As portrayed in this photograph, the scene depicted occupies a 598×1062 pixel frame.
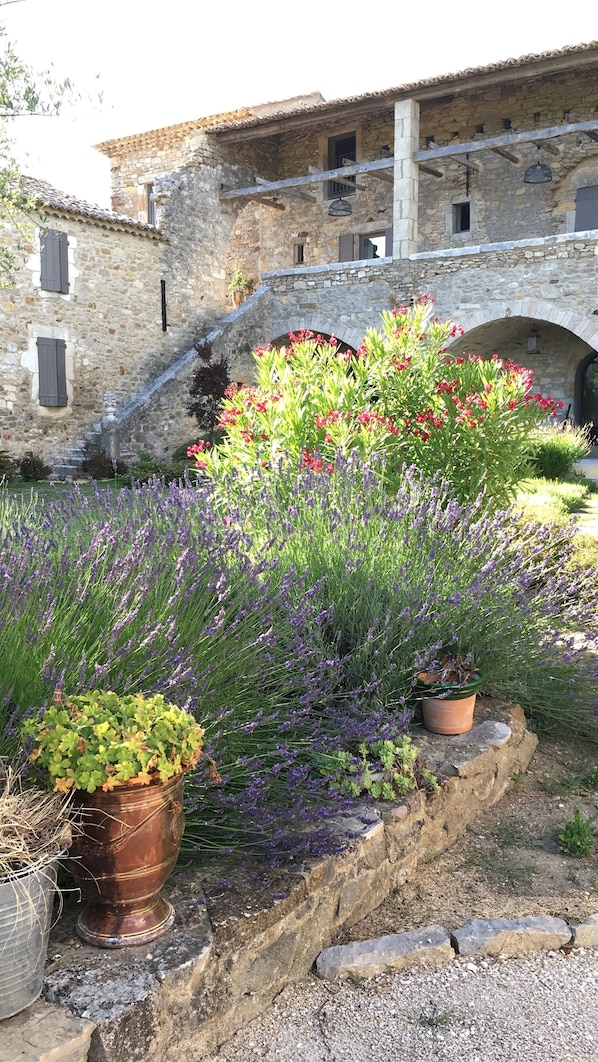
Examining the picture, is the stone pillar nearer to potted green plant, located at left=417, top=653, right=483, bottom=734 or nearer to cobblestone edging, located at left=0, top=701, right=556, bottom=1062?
potted green plant, located at left=417, top=653, right=483, bottom=734

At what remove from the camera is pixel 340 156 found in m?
19.5

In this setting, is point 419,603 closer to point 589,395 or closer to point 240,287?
point 589,395

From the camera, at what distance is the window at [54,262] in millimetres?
13820

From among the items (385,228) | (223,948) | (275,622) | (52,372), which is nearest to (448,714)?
(275,622)

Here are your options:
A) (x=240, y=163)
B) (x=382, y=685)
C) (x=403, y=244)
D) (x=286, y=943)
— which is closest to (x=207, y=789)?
(x=286, y=943)

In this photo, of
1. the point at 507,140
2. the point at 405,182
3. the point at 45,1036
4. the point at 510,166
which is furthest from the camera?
the point at 510,166

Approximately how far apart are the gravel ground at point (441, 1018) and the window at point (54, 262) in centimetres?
1364

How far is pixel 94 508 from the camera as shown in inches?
155

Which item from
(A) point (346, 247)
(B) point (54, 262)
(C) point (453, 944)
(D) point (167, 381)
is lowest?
(C) point (453, 944)

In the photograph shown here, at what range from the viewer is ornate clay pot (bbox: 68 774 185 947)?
5.63 ft

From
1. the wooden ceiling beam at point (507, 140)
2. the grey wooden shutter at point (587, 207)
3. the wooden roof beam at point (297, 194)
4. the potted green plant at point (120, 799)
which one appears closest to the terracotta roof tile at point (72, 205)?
the wooden roof beam at point (297, 194)

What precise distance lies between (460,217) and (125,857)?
17.9m

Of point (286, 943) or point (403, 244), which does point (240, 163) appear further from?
point (286, 943)

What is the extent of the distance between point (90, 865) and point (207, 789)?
22.4 inches
